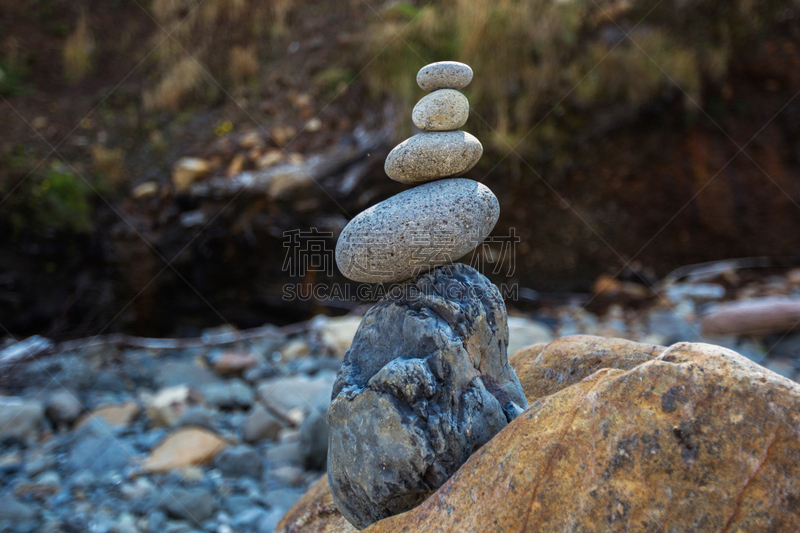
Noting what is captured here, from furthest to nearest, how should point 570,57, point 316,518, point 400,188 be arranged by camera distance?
point 570,57 → point 400,188 → point 316,518

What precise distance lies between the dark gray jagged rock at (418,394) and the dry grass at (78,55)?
9559 mm

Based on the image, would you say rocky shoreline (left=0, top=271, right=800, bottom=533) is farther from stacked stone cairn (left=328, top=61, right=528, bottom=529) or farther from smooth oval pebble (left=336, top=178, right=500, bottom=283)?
smooth oval pebble (left=336, top=178, right=500, bottom=283)

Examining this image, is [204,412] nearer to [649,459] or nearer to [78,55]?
[649,459]

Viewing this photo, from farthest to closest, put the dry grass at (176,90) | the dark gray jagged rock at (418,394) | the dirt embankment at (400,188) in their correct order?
the dry grass at (176,90) → the dirt embankment at (400,188) → the dark gray jagged rock at (418,394)

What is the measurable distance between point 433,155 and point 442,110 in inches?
10.4

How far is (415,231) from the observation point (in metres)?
2.68

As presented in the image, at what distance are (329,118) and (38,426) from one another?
18.6 feet

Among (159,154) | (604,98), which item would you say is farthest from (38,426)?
(604,98)

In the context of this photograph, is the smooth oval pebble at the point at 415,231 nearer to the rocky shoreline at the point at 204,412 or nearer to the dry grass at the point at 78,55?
the rocky shoreline at the point at 204,412

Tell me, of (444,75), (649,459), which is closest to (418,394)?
(649,459)

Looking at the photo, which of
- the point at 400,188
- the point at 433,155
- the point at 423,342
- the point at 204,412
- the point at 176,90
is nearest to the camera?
the point at 423,342

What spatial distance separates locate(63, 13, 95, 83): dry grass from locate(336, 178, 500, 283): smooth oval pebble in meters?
9.41

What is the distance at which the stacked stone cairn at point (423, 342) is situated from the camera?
2.49m

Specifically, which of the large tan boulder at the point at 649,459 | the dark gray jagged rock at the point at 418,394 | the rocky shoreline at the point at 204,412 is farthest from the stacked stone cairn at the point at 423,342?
the rocky shoreline at the point at 204,412
